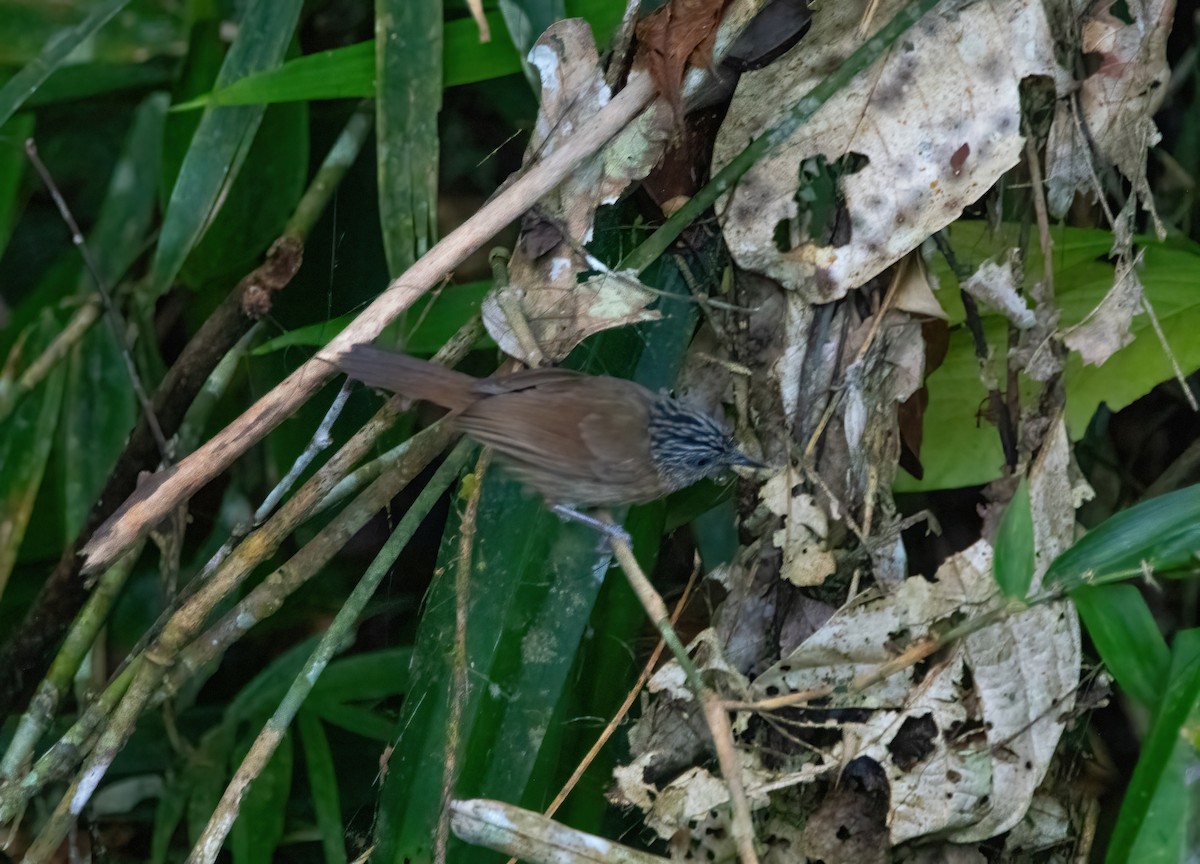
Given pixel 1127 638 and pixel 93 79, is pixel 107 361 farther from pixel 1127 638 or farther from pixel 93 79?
pixel 1127 638

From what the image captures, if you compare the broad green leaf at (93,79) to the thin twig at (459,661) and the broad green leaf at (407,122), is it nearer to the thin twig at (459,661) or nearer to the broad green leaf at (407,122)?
the broad green leaf at (407,122)

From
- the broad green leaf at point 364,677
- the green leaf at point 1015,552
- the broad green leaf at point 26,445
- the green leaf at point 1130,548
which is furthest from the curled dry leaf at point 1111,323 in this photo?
the broad green leaf at point 26,445

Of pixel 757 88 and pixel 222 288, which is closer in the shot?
pixel 757 88

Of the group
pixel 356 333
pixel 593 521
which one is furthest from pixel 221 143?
pixel 593 521

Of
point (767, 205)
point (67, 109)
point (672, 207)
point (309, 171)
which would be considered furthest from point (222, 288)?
point (767, 205)

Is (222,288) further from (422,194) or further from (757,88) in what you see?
(757,88)

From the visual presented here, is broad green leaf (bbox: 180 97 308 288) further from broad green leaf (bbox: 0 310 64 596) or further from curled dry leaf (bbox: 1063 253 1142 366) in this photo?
curled dry leaf (bbox: 1063 253 1142 366)
